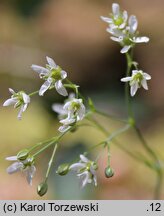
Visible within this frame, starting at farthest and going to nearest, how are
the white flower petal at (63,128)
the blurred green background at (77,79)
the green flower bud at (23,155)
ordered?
the blurred green background at (77,79), the green flower bud at (23,155), the white flower petal at (63,128)

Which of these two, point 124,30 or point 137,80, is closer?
point 137,80

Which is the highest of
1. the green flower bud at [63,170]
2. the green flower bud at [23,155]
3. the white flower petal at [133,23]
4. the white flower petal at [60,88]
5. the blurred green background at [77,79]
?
the blurred green background at [77,79]

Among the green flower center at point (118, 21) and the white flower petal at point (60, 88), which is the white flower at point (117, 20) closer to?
the green flower center at point (118, 21)

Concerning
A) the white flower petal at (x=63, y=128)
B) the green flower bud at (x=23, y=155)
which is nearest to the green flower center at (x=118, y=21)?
the white flower petal at (x=63, y=128)

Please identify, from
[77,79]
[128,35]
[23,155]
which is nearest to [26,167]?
[23,155]

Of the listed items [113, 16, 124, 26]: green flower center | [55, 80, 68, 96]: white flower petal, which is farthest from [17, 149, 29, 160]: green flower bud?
[113, 16, 124, 26]: green flower center

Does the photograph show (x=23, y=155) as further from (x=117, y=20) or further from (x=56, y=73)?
(x=117, y=20)
